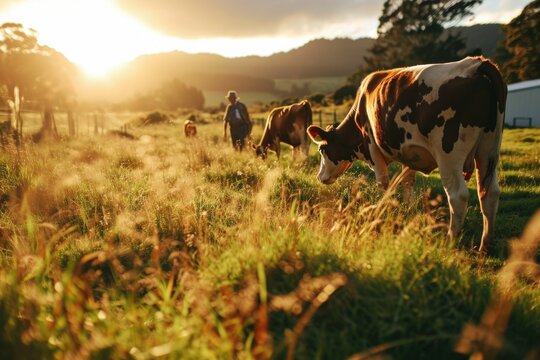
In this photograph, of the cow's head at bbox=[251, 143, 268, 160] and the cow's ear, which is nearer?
the cow's ear

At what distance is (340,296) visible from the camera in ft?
8.17

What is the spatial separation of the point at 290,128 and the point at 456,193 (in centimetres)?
791

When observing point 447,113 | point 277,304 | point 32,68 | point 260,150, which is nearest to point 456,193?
point 447,113

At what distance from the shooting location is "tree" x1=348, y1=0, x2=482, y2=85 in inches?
1533

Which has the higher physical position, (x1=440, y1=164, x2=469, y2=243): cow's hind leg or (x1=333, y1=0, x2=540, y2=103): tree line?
(x1=333, y1=0, x2=540, y2=103): tree line

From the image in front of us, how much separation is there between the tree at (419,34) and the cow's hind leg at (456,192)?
3721 cm

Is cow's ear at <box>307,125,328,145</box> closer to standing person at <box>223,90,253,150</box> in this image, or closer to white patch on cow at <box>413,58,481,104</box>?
white patch on cow at <box>413,58,481,104</box>

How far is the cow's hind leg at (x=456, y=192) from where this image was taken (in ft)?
14.3

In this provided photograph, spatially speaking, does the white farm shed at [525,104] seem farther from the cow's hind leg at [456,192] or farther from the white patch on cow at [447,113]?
the white patch on cow at [447,113]

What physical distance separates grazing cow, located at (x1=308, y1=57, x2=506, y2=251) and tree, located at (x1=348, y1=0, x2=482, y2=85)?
36.6 m

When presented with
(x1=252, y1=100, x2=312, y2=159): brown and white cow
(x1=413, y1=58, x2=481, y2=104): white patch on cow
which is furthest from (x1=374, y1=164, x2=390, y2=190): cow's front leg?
(x1=252, y1=100, x2=312, y2=159): brown and white cow

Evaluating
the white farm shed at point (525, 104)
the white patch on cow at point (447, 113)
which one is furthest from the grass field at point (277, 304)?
the white farm shed at point (525, 104)

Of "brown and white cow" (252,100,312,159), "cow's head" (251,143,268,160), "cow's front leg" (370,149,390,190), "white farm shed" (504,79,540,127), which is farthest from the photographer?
"white farm shed" (504,79,540,127)

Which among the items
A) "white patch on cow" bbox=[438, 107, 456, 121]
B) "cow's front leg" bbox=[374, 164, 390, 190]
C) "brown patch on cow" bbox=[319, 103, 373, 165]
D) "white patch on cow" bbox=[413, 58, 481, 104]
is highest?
"white patch on cow" bbox=[413, 58, 481, 104]
